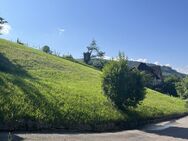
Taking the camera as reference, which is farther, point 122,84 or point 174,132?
point 122,84

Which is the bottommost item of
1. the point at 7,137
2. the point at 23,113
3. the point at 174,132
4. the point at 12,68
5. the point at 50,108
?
the point at 174,132

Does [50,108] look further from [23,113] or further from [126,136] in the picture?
[126,136]

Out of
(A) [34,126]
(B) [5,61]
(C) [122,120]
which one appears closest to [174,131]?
(C) [122,120]

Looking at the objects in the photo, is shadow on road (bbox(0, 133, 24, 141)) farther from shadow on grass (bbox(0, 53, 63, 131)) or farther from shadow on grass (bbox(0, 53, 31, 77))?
shadow on grass (bbox(0, 53, 31, 77))

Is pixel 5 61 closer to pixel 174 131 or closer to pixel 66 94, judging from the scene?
pixel 66 94

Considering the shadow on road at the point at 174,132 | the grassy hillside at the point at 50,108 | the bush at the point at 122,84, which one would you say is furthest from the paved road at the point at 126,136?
the bush at the point at 122,84

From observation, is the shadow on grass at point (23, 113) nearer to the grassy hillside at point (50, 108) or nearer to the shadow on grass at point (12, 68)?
the grassy hillside at point (50, 108)

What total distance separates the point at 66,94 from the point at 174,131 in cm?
758

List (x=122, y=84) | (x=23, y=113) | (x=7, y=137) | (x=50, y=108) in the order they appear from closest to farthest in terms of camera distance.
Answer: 1. (x=7, y=137)
2. (x=23, y=113)
3. (x=50, y=108)
4. (x=122, y=84)

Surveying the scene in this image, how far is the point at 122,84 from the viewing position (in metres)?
26.0

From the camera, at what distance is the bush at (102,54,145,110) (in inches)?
1028

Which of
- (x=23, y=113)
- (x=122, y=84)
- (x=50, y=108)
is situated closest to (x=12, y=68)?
(x=122, y=84)

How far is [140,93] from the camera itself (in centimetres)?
2691

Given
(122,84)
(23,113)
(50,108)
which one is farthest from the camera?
(122,84)
